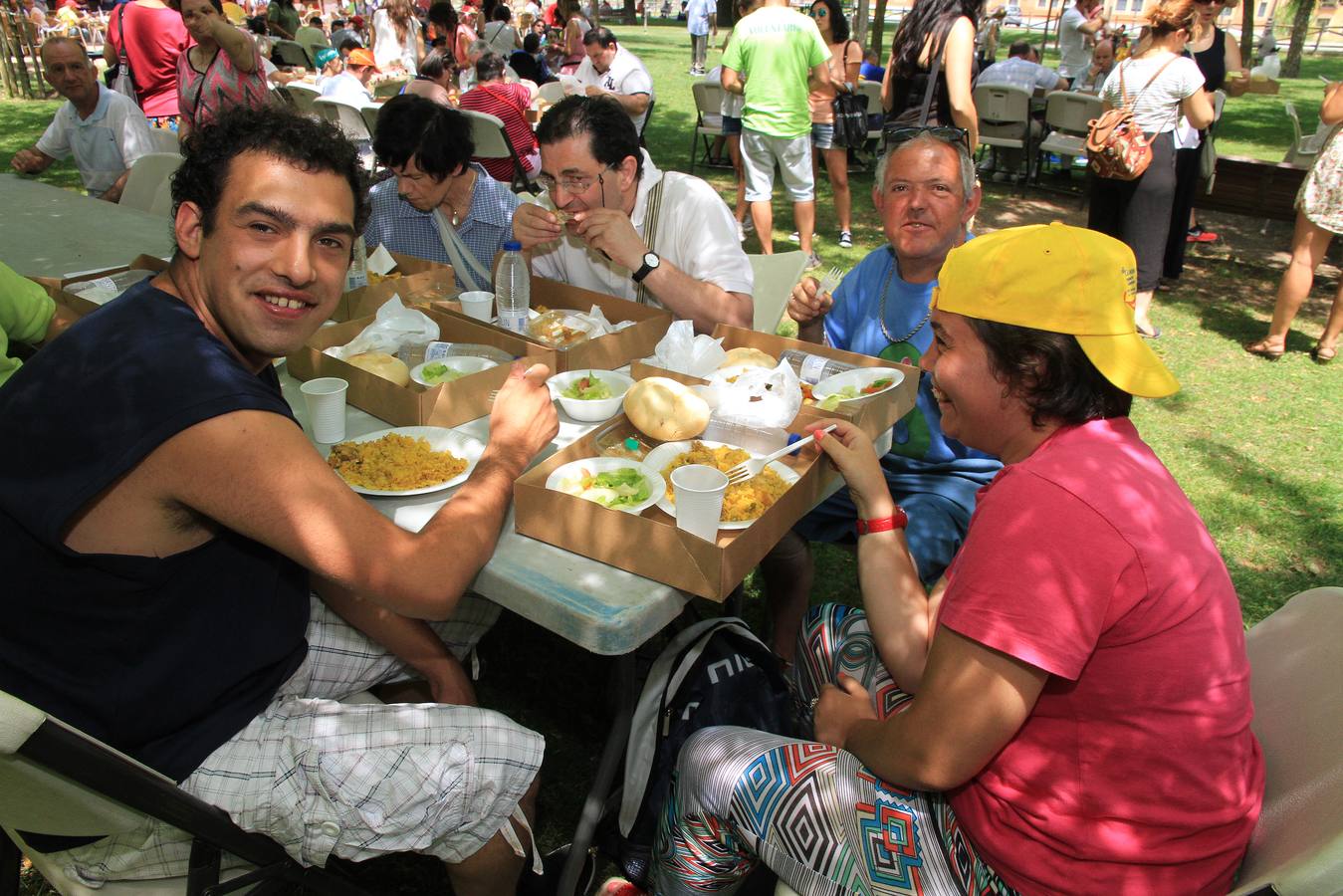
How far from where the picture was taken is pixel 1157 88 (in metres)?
5.09

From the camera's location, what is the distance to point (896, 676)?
1.78 m

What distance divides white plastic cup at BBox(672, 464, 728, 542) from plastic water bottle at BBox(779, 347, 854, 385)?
0.81 m

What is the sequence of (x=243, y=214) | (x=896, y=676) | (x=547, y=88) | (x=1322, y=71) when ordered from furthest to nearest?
(x=1322, y=71) → (x=547, y=88) → (x=896, y=676) → (x=243, y=214)

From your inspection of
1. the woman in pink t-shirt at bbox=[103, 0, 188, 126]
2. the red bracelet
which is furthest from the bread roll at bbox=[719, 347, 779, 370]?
the woman in pink t-shirt at bbox=[103, 0, 188, 126]

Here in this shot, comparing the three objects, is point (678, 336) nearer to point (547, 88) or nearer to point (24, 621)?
point (24, 621)

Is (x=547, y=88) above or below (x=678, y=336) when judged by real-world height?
above

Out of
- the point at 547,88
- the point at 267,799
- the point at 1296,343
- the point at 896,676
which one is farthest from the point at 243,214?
the point at 547,88

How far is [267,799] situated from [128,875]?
0.92 ft

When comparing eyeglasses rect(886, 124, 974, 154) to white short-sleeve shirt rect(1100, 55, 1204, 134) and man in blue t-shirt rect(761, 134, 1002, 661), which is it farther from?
white short-sleeve shirt rect(1100, 55, 1204, 134)

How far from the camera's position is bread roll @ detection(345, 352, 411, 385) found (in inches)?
92.1

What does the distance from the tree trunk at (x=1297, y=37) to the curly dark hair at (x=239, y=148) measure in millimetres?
24355

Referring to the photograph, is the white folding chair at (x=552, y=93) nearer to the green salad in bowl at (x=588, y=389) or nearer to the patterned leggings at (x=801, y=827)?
the green salad in bowl at (x=588, y=389)

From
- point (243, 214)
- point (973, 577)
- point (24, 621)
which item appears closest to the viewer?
point (973, 577)

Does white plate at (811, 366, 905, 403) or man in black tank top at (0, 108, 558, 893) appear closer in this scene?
man in black tank top at (0, 108, 558, 893)
